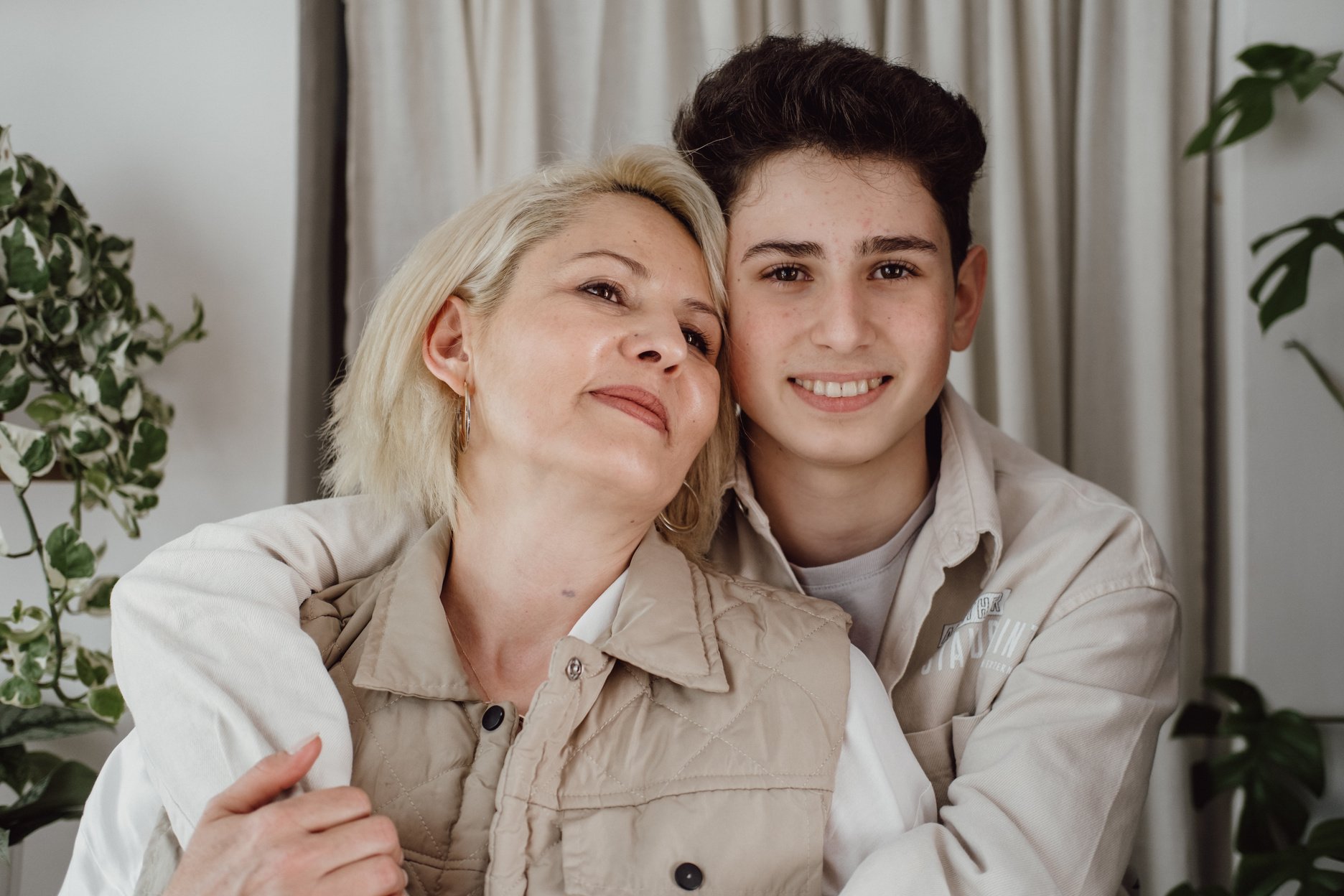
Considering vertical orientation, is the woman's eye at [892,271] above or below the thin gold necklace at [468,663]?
above

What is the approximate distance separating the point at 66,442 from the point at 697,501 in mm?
998

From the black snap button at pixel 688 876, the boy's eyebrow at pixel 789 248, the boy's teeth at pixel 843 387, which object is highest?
the boy's eyebrow at pixel 789 248

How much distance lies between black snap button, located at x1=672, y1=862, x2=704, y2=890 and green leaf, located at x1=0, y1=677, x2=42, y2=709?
112 centimetres

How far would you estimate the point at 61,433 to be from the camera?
5.55 ft

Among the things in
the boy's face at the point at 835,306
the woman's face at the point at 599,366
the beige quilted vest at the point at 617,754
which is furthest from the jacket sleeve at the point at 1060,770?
the woman's face at the point at 599,366

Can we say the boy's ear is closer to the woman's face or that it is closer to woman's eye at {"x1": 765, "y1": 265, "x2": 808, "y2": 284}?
woman's eye at {"x1": 765, "y1": 265, "x2": 808, "y2": 284}

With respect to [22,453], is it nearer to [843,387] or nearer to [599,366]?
[599,366]

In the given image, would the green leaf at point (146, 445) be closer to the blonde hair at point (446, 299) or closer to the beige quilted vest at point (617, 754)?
the blonde hair at point (446, 299)

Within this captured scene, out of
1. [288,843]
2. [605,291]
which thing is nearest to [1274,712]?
[605,291]

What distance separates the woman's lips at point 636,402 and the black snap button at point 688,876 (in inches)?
18.4

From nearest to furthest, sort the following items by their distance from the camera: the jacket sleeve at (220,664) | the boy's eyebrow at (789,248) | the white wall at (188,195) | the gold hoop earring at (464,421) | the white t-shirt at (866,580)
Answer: the jacket sleeve at (220,664), the gold hoop earring at (464,421), the boy's eyebrow at (789,248), the white t-shirt at (866,580), the white wall at (188,195)

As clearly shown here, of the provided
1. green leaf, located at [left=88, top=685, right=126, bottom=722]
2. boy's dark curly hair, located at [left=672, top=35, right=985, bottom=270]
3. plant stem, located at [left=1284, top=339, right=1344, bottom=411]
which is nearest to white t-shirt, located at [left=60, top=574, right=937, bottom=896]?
green leaf, located at [left=88, top=685, right=126, bottom=722]

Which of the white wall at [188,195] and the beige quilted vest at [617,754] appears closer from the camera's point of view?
the beige quilted vest at [617,754]

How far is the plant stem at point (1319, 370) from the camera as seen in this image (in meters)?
1.72
